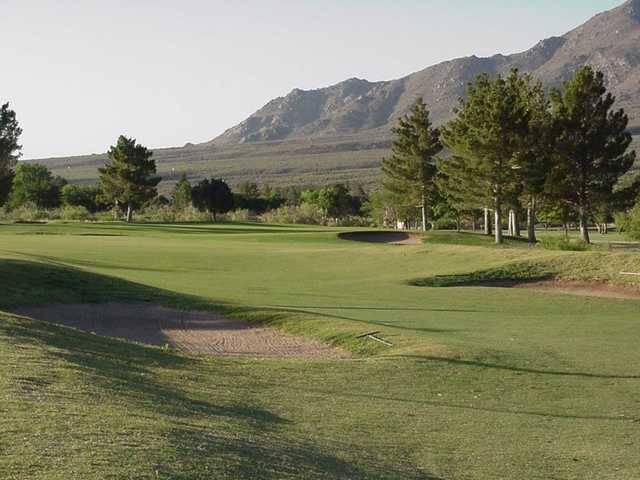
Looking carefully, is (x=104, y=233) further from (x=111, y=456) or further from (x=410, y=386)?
(x=111, y=456)

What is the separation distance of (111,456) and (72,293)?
2010cm

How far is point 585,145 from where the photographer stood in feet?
193

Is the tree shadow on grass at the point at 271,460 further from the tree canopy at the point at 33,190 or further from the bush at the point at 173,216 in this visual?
the tree canopy at the point at 33,190

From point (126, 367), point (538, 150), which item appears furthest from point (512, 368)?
point (538, 150)

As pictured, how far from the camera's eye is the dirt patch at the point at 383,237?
57975mm

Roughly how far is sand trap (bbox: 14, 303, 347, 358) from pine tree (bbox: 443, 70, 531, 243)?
1361 inches

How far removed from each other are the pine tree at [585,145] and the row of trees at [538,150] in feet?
0.20

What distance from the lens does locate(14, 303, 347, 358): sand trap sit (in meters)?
19.9

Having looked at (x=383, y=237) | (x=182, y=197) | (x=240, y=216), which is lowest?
(x=383, y=237)

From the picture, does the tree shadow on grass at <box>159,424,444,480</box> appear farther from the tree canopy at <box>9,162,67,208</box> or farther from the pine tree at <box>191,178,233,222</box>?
the tree canopy at <box>9,162,67,208</box>

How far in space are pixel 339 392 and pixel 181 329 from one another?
958 cm

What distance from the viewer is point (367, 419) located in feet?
39.9

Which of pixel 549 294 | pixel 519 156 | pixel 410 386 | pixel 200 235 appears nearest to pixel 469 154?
pixel 519 156

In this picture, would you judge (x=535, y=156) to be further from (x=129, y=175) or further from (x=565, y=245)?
(x=129, y=175)
